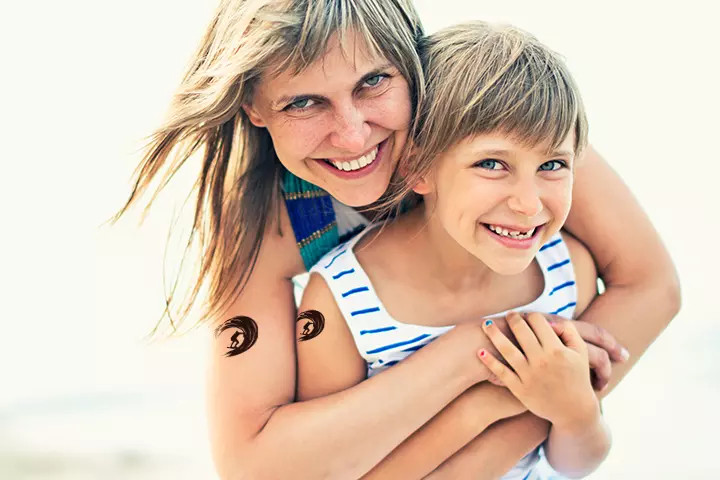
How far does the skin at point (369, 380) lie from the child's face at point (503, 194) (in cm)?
13

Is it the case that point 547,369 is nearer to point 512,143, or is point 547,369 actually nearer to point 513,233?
point 513,233

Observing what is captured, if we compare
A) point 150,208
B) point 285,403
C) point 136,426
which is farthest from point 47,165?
point 285,403

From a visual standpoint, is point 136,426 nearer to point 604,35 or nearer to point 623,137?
point 623,137

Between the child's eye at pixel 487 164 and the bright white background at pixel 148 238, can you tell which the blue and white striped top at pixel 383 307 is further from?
the bright white background at pixel 148 238

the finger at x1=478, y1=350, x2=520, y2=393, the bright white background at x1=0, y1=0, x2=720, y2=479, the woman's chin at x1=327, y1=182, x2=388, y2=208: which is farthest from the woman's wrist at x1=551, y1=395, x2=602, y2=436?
the bright white background at x1=0, y1=0, x2=720, y2=479

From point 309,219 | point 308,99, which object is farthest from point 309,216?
point 308,99

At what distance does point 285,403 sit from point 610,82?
3.26 meters

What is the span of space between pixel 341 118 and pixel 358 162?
110 millimetres

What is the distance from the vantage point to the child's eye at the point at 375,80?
58.5 inches

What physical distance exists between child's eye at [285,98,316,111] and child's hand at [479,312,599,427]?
500mm

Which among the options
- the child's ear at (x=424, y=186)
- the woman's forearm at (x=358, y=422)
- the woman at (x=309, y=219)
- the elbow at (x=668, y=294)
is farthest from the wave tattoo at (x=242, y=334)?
the elbow at (x=668, y=294)

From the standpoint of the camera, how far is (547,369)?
1.53 m

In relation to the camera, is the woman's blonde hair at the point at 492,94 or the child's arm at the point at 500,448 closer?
the woman's blonde hair at the point at 492,94

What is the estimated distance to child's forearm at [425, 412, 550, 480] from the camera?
1.61 metres
